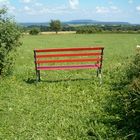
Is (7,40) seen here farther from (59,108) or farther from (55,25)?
(55,25)

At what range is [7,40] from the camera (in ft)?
44.0

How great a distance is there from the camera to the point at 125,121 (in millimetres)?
7812

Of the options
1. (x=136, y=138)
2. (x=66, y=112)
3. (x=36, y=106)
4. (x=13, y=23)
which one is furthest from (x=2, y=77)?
(x=136, y=138)

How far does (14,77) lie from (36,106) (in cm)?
461

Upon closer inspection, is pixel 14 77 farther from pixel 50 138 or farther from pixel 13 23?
pixel 50 138

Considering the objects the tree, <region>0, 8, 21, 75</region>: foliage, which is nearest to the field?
<region>0, 8, 21, 75</region>: foliage

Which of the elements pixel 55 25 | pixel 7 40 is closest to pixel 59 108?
pixel 7 40

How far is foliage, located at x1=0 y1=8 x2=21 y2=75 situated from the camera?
13.3 metres

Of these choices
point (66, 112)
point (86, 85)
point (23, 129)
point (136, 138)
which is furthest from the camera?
point (86, 85)

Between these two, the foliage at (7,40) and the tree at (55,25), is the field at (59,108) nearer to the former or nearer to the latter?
the foliage at (7,40)

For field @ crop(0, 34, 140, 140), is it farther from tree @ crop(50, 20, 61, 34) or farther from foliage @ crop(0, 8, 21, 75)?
tree @ crop(50, 20, 61, 34)

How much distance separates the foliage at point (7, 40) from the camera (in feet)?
43.5

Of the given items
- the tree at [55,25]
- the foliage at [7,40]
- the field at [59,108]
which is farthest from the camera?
the tree at [55,25]

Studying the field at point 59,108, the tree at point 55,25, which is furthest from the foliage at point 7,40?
the tree at point 55,25
